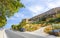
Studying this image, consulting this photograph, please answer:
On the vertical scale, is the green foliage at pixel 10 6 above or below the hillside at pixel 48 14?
below

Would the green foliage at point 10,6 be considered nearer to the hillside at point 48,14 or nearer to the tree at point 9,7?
the tree at point 9,7

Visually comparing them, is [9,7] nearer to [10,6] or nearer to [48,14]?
[10,6]

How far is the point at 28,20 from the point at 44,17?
12.8 feet

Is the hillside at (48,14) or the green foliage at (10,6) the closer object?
the green foliage at (10,6)

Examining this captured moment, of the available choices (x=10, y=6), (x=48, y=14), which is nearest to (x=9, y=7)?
(x=10, y=6)

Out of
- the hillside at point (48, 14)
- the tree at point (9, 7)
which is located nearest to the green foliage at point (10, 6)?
the tree at point (9, 7)

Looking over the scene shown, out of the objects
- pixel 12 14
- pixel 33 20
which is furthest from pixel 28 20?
pixel 12 14

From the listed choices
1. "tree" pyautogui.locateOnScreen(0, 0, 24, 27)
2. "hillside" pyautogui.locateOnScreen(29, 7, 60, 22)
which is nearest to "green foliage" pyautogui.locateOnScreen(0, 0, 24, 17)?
"tree" pyautogui.locateOnScreen(0, 0, 24, 27)

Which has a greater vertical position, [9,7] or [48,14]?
[48,14]

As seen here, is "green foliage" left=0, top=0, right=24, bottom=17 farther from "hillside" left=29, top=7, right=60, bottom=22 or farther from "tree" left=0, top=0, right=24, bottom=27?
"hillside" left=29, top=7, right=60, bottom=22

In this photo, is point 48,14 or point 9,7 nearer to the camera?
point 9,7

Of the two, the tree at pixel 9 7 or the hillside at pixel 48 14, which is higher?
the hillside at pixel 48 14

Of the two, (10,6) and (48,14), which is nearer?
(10,6)

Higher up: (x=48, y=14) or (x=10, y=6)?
(x=48, y=14)
